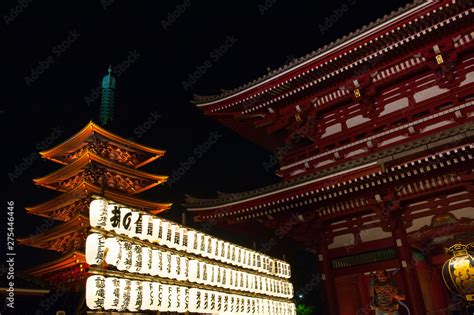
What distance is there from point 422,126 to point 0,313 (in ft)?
66.9

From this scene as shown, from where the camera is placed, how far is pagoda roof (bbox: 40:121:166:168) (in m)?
22.1

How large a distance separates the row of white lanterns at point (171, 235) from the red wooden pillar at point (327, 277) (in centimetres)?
202

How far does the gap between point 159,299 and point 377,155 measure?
6595 millimetres

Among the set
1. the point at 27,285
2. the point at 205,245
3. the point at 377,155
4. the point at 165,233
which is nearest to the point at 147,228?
the point at 165,233

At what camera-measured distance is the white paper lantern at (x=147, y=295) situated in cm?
804

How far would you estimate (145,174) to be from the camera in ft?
80.8

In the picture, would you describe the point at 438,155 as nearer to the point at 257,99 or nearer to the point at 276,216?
the point at 276,216

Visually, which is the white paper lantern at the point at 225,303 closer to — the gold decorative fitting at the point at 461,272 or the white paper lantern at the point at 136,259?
the white paper lantern at the point at 136,259

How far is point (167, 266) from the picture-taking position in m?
8.88

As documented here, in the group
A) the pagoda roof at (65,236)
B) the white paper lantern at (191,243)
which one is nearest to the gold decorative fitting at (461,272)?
the white paper lantern at (191,243)

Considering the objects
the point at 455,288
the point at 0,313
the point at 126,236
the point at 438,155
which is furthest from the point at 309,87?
the point at 0,313

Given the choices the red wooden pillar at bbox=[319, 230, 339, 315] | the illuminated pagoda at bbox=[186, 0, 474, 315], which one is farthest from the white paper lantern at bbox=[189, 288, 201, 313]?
the red wooden pillar at bbox=[319, 230, 339, 315]

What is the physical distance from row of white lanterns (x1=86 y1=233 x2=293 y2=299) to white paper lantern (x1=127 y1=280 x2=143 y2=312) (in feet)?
0.88

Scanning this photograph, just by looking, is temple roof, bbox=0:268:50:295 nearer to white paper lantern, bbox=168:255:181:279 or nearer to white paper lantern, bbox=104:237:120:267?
white paper lantern, bbox=168:255:181:279
